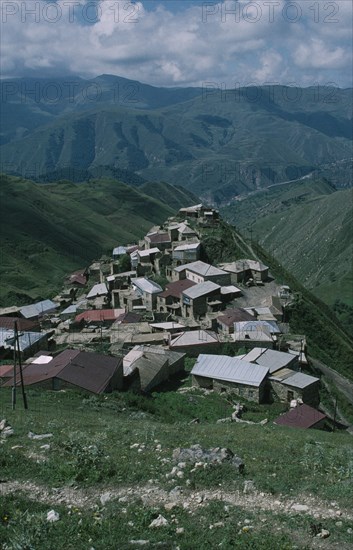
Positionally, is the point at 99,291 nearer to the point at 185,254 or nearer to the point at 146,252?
the point at 146,252

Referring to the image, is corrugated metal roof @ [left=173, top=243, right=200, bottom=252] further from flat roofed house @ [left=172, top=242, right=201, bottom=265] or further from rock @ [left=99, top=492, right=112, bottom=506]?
rock @ [left=99, top=492, right=112, bottom=506]

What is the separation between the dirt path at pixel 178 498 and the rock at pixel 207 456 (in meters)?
1.25

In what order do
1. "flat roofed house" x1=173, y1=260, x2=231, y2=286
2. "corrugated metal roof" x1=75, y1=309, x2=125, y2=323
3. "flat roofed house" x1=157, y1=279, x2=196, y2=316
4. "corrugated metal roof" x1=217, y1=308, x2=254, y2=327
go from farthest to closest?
"flat roofed house" x1=173, y1=260, x2=231, y2=286 → "flat roofed house" x1=157, y1=279, x2=196, y2=316 → "corrugated metal roof" x1=75, y1=309, x2=125, y2=323 → "corrugated metal roof" x1=217, y1=308, x2=254, y2=327

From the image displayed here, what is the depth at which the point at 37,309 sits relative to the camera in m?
63.7

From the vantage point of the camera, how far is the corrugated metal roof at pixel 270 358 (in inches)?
1441

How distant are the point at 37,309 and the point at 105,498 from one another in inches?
2107

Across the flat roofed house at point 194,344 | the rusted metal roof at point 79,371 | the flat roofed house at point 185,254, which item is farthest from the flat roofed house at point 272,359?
the flat roofed house at point 185,254

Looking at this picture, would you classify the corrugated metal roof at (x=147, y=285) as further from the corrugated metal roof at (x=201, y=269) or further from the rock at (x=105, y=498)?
the rock at (x=105, y=498)

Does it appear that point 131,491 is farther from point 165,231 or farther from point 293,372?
point 165,231

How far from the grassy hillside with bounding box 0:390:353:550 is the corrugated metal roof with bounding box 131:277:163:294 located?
3982 centimetres

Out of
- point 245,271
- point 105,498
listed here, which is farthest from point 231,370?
point 245,271

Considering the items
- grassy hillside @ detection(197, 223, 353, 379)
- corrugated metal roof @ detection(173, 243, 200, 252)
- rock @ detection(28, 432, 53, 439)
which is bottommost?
grassy hillside @ detection(197, 223, 353, 379)

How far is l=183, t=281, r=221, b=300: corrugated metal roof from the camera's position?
178ft

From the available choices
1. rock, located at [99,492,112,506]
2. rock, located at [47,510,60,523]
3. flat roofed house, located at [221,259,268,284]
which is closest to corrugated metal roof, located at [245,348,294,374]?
rock, located at [99,492,112,506]
